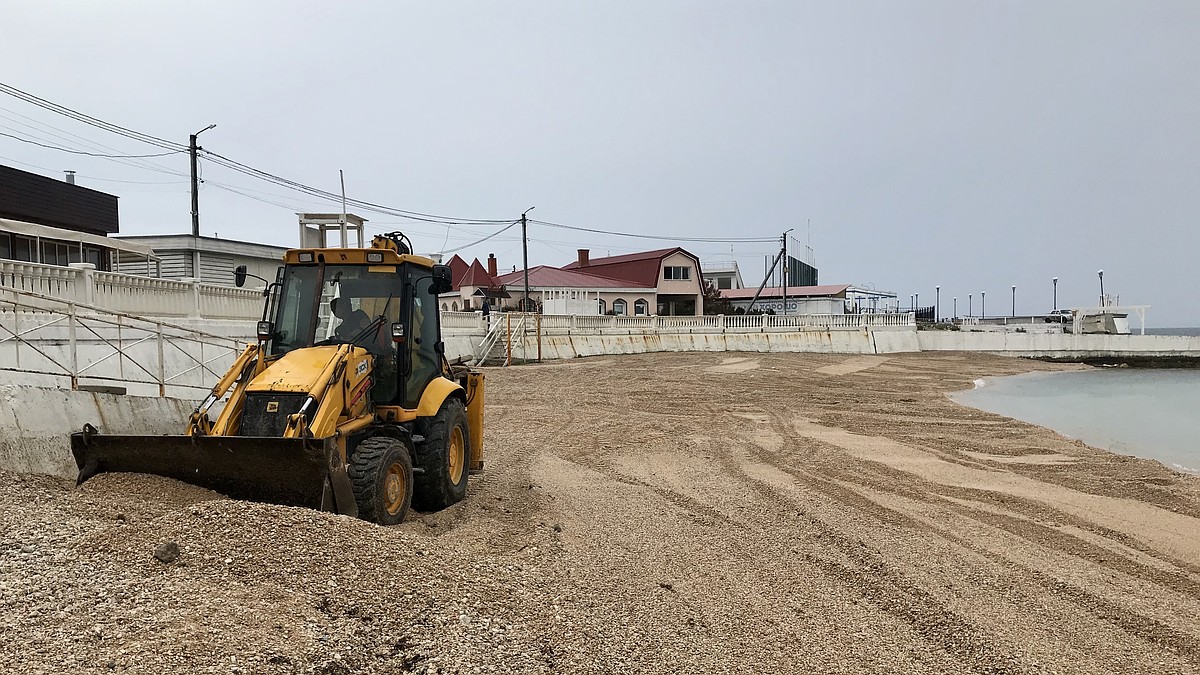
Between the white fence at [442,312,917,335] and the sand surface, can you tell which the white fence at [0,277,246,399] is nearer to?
the sand surface

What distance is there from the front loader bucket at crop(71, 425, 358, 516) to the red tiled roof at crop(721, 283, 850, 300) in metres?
57.4

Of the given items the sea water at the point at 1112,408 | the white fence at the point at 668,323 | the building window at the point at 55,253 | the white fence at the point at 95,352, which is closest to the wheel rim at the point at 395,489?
the white fence at the point at 95,352

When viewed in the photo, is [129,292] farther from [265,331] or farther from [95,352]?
[265,331]

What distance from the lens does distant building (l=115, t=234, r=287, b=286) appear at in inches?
1035

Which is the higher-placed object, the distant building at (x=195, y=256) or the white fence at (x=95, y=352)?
the distant building at (x=195, y=256)

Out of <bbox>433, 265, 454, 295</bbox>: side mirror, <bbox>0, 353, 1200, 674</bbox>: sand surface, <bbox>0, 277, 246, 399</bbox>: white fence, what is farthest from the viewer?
<bbox>0, 277, 246, 399</bbox>: white fence

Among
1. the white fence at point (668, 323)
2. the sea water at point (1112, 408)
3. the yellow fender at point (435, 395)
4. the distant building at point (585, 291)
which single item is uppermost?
the distant building at point (585, 291)

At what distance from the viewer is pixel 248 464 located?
5527 mm

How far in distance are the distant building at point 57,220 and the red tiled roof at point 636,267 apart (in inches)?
1385

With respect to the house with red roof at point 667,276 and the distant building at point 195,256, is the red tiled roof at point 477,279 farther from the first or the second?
the distant building at point 195,256

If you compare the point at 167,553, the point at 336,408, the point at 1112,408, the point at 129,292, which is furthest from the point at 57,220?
the point at 1112,408

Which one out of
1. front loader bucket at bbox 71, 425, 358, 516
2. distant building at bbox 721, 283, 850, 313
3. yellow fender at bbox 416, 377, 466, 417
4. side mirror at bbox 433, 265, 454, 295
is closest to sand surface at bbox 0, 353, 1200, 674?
front loader bucket at bbox 71, 425, 358, 516

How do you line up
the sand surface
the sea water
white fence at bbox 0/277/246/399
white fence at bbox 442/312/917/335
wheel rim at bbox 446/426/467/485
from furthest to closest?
white fence at bbox 442/312/917/335, the sea water, white fence at bbox 0/277/246/399, wheel rim at bbox 446/426/467/485, the sand surface

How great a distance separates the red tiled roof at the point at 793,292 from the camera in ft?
202
